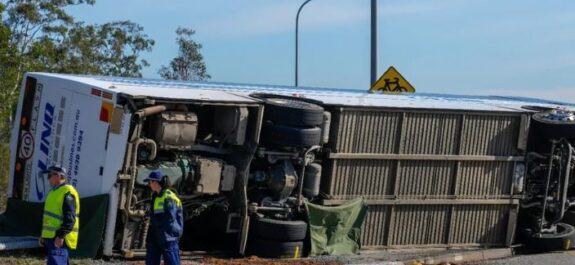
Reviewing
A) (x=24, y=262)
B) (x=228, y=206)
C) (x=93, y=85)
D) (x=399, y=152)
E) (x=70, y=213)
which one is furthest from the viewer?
(x=399, y=152)

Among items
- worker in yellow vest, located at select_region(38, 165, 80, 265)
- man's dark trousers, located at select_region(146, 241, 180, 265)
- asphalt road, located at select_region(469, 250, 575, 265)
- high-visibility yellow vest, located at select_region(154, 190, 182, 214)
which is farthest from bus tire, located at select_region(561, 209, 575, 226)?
worker in yellow vest, located at select_region(38, 165, 80, 265)

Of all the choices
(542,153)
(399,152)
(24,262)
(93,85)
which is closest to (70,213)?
(24,262)

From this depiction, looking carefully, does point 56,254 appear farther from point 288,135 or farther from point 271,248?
point 288,135

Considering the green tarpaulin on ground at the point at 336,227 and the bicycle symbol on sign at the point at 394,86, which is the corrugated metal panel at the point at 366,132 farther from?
the bicycle symbol on sign at the point at 394,86

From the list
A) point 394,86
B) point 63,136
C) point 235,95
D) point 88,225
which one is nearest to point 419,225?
point 235,95

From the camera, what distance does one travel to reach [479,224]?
46.9 ft

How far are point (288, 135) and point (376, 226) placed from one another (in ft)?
8.00

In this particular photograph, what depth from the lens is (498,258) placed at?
45.6 feet

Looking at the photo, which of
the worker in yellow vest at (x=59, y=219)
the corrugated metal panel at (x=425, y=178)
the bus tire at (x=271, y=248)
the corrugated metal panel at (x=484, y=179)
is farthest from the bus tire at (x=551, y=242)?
the worker in yellow vest at (x=59, y=219)

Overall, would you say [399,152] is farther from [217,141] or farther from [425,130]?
[217,141]

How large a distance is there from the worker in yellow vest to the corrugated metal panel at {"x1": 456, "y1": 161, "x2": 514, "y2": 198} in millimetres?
6849

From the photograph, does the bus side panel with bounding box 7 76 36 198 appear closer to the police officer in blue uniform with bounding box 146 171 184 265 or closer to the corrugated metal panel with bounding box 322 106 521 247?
the police officer in blue uniform with bounding box 146 171 184 265

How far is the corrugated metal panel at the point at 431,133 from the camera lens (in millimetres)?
13281

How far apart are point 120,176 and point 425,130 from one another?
495 centimetres
